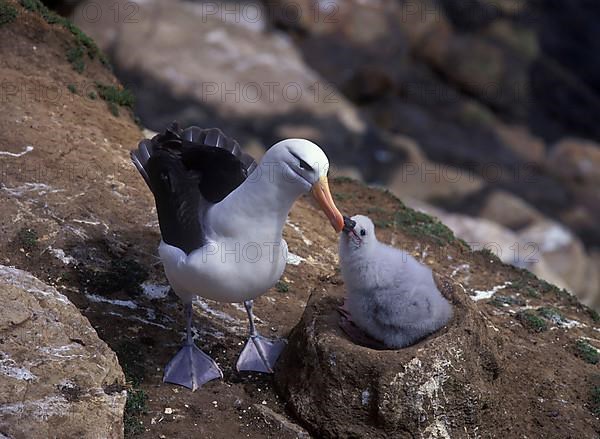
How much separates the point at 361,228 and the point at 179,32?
11668 millimetres

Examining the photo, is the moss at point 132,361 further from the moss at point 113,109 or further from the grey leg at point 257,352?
the moss at point 113,109

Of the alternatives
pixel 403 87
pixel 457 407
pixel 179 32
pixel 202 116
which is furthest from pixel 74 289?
pixel 403 87

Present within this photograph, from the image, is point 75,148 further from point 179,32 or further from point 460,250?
point 179,32

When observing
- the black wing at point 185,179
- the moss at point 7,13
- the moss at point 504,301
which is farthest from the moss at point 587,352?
the moss at point 7,13

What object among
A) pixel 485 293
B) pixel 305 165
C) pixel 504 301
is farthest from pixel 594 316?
pixel 305 165

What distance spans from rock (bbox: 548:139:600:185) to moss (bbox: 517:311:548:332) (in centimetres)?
1265

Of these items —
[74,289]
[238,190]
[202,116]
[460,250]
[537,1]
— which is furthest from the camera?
[537,1]

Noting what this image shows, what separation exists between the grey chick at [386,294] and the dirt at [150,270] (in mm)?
361

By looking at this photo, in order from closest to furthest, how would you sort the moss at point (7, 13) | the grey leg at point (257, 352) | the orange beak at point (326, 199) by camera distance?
the orange beak at point (326, 199), the grey leg at point (257, 352), the moss at point (7, 13)

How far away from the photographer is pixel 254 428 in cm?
536

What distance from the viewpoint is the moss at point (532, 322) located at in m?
6.95

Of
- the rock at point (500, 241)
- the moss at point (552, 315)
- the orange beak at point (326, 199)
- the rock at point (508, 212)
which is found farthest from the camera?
the rock at point (508, 212)

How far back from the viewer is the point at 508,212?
16.3m

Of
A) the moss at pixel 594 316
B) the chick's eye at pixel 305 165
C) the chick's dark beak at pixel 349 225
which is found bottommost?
the moss at pixel 594 316
